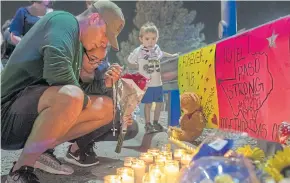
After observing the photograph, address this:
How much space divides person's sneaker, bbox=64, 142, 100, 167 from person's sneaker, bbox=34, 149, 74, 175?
149 millimetres

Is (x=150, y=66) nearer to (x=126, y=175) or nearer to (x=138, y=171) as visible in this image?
(x=138, y=171)

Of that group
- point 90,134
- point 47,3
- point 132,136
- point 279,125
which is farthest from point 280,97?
point 47,3

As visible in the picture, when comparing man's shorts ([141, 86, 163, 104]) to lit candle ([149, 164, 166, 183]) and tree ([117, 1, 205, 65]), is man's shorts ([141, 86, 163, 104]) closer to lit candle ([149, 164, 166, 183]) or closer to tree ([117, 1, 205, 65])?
lit candle ([149, 164, 166, 183])

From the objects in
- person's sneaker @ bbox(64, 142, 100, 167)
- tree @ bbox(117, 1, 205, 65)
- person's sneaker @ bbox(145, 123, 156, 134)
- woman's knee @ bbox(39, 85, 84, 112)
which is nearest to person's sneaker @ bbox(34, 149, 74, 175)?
person's sneaker @ bbox(64, 142, 100, 167)

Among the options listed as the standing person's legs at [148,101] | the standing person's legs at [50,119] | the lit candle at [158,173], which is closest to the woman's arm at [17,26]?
the standing person's legs at [50,119]

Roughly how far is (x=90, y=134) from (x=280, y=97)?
3.21ft

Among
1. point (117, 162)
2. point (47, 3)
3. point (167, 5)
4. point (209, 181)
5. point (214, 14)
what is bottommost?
point (117, 162)

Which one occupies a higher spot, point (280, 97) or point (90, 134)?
point (280, 97)

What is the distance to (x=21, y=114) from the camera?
5.33 feet

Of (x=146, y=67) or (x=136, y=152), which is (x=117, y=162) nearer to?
(x=136, y=152)

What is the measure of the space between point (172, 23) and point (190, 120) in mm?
6841

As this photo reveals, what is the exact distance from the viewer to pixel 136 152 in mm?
2162

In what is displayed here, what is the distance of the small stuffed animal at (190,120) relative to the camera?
2502mm

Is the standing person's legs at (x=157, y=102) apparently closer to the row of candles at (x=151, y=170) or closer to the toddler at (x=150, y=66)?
the toddler at (x=150, y=66)
